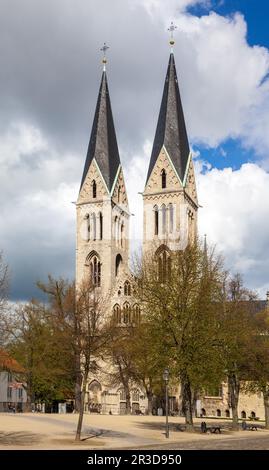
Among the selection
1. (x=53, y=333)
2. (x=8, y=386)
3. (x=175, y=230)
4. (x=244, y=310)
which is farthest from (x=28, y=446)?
(x=175, y=230)


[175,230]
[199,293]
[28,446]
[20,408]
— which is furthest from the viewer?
[175,230]

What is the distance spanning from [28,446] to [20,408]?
1659 inches

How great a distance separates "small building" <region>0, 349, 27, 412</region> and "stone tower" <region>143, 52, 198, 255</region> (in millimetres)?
26216

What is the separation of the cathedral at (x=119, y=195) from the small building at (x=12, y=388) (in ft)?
58.6

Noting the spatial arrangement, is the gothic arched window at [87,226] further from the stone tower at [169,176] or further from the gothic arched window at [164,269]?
the gothic arched window at [164,269]

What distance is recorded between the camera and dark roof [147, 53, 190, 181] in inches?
3821

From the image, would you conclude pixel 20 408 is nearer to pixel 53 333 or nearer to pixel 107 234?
pixel 53 333

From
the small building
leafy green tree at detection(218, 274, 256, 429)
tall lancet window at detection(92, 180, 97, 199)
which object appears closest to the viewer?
leafy green tree at detection(218, 274, 256, 429)

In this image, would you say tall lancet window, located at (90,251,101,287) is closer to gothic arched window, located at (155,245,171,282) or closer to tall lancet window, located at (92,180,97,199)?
tall lancet window, located at (92,180,97,199)

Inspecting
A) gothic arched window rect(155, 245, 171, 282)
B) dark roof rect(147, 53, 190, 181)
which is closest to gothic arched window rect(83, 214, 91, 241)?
dark roof rect(147, 53, 190, 181)

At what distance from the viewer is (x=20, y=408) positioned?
6900 centimetres

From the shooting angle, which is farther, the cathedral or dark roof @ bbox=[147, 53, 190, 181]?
dark roof @ bbox=[147, 53, 190, 181]

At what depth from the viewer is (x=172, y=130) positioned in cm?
9750

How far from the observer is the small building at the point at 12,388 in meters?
67.3
